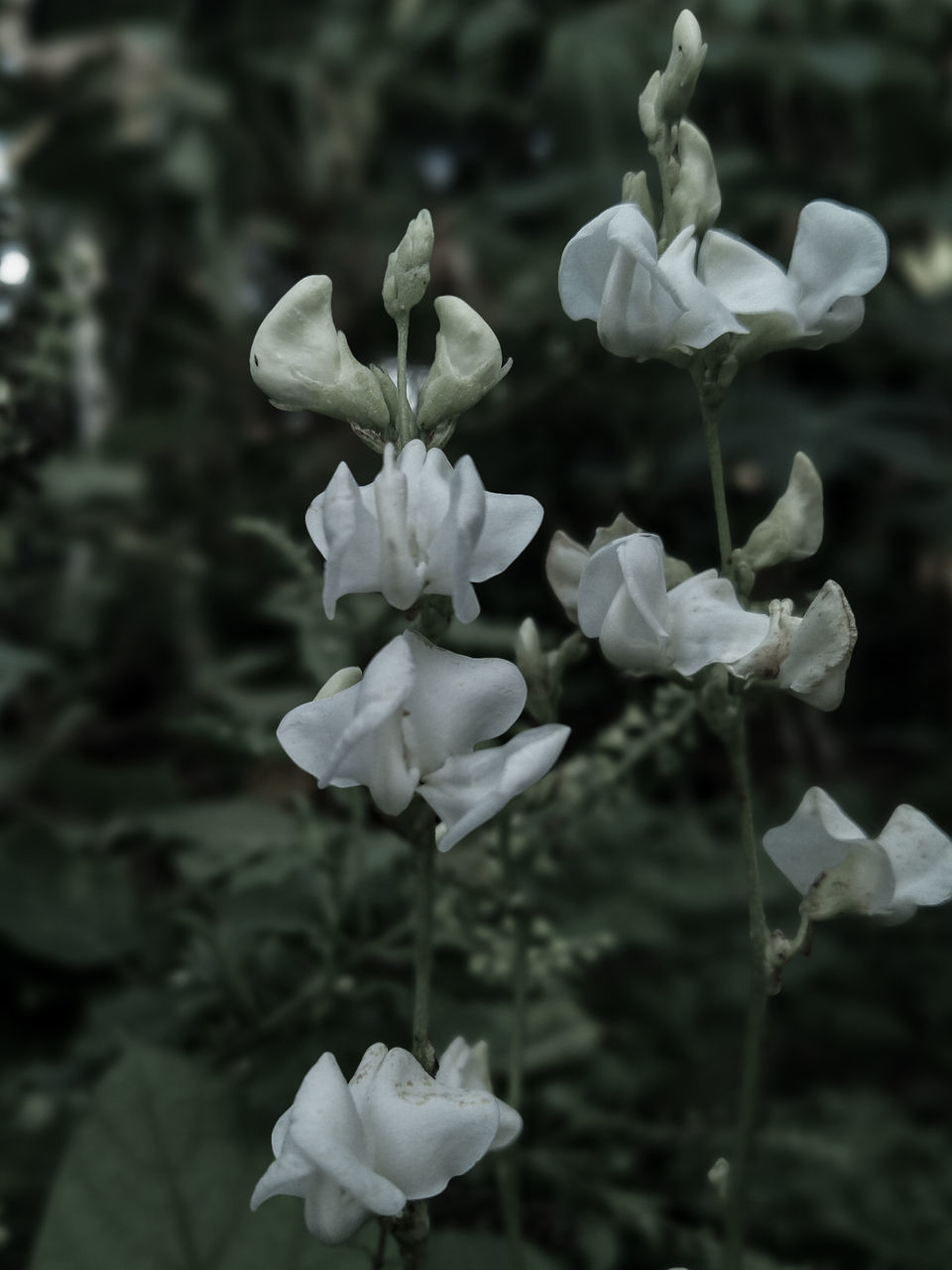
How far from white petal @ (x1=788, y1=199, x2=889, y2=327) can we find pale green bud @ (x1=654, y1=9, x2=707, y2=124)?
0.27ft

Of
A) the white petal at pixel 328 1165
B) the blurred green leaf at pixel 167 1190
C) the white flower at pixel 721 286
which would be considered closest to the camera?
the white petal at pixel 328 1165

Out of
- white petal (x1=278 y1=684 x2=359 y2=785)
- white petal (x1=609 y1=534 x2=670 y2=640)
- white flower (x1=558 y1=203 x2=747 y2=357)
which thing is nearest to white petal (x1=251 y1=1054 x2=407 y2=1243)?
white petal (x1=278 y1=684 x2=359 y2=785)

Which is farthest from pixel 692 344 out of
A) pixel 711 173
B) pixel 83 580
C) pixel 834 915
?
pixel 83 580

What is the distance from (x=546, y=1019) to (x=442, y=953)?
0.41 ft

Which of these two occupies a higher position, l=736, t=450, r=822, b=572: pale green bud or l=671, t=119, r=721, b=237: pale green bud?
l=671, t=119, r=721, b=237: pale green bud

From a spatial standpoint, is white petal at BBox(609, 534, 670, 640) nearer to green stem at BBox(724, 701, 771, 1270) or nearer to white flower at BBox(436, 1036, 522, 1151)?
green stem at BBox(724, 701, 771, 1270)

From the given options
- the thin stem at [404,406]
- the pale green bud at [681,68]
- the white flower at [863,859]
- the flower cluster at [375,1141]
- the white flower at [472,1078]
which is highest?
the pale green bud at [681,68]

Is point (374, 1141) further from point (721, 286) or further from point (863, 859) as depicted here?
point (721, 286)

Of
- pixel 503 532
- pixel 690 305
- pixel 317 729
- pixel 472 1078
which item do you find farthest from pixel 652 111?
pixel 472 1078

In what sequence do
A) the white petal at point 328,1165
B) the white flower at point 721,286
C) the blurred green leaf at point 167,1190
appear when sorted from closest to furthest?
1. the white petal at point 328,1165
2. the white flower at point 721,286
3. the blurred green leaf at point 167,1190

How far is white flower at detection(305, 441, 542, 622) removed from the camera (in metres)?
0.46

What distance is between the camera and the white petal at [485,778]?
44cm

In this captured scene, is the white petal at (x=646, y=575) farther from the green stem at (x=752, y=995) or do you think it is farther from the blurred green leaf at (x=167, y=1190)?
the blurred green leaf at (x=167, y=1190)

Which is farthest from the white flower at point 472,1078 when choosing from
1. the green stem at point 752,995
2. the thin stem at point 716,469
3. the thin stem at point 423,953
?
the thin stem at point 716,469
